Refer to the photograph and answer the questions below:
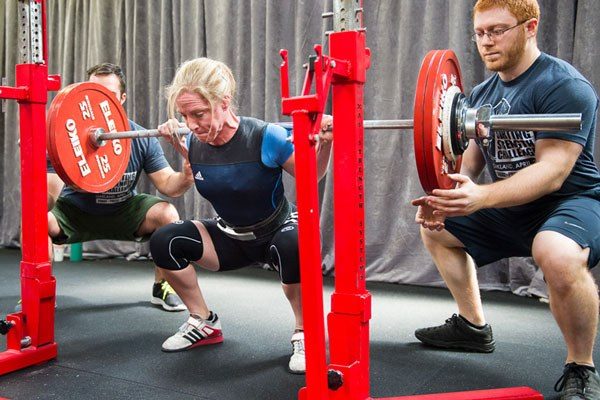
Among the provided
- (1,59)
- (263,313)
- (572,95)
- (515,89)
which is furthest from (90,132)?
(1,59)

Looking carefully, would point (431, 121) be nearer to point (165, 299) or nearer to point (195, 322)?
point (195, 322)

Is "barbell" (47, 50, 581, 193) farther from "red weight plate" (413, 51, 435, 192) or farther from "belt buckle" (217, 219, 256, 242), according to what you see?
"belt buckle" (217, 219, 256, 242)

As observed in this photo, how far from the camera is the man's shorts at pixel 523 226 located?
5.49 ft

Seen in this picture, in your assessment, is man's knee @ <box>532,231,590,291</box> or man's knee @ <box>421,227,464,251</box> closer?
man's knee @ <box>532,231,590,291</box>

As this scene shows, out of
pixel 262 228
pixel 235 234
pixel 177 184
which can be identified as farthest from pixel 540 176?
pixel 177 184

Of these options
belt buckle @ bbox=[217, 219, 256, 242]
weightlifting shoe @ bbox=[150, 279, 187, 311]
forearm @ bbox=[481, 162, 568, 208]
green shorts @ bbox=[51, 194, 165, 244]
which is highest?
forearm @ bbox=[481, 162, 568, 208]

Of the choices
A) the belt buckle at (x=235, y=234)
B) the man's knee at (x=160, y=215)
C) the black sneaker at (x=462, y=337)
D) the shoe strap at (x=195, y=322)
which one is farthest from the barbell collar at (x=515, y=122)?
the man's knee at (x=160, y=215)

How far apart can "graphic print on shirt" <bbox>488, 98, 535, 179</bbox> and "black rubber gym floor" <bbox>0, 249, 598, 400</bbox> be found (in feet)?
2.10

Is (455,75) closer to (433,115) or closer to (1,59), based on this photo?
(433,115)

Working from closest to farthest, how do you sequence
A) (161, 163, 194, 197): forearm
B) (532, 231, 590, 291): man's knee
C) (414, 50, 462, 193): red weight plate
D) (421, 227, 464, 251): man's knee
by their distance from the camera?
1. (414, 50, 462, 193): red weight plate
2. (532, 231, 590, 291): man's knee
3. (421, 227, 464, 251): man's knee
4. (161, 163, 194, 197): forearm

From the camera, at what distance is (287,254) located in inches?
76.6

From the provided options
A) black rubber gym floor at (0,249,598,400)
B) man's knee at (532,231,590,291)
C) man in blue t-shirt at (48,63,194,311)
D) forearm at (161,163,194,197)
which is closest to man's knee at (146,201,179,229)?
man in blue t-shirt at (48,63,194,311)

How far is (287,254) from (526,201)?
73 cm

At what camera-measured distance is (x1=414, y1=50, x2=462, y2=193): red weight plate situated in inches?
54.6
